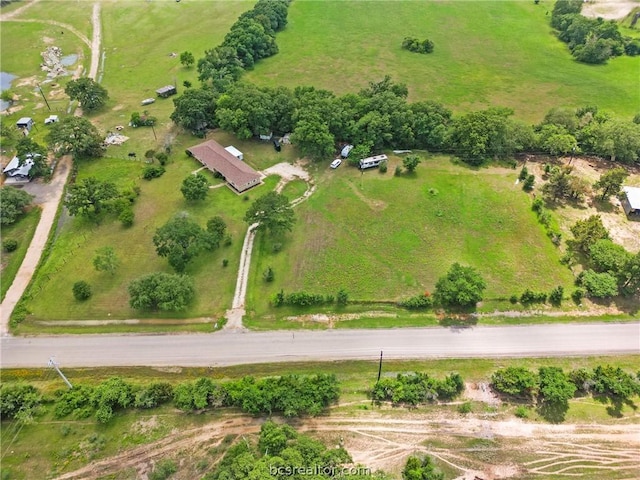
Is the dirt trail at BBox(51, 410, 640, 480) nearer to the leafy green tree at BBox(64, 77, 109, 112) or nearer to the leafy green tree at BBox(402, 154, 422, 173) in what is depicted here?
the leafy green tree at BBox(402, 154, 422, 173)

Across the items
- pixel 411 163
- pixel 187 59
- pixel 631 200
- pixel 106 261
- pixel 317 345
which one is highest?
pixel 187 59

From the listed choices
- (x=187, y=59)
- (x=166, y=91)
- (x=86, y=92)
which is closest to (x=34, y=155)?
(x=86, y=92)

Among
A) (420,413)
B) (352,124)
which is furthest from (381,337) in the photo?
(352,124)

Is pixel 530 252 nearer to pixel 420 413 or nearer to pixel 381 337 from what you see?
pixel 381 337

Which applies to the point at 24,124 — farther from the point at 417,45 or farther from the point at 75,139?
the point at 417,45

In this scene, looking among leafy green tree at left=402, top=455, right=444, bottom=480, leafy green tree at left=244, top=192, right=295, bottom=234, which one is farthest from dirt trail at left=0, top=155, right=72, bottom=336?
leafy green tree at left=402, top=455, right=444, bottom=480

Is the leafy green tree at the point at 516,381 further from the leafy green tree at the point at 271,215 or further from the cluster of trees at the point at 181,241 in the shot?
the cluster of trees at the point at 181,241
